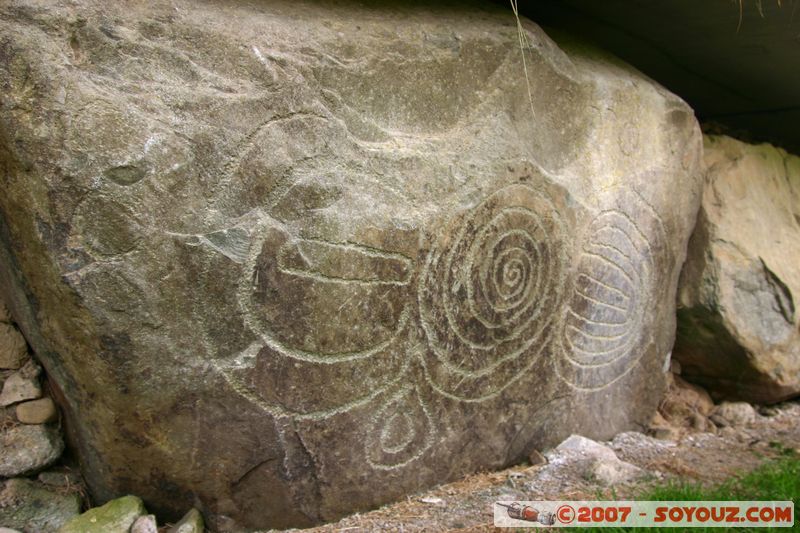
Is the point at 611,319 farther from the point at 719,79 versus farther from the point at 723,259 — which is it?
the point at 719,79

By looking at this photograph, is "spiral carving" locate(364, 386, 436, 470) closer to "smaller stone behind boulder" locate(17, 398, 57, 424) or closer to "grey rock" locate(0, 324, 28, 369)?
"smaller stone behind boulder" locate(17, 398, 57, 424)

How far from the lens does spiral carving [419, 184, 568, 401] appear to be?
7.52 feet

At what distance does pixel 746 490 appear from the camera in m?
2.38

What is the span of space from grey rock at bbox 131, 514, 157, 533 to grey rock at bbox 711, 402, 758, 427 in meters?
2.52

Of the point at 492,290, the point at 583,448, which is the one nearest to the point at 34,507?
the point at 492,290

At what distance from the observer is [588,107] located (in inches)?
108

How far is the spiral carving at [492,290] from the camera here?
2.29 meters

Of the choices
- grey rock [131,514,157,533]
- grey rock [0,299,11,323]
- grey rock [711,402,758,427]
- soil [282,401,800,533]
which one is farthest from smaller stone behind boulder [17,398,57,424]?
grey rock [711,402,758,427]

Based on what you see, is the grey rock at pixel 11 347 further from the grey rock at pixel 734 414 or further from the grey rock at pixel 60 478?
the grey rock at pixel 734 414

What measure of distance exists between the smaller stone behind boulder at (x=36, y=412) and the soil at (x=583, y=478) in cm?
83

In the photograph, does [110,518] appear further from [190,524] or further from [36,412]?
[36,412]

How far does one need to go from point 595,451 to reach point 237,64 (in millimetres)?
1776

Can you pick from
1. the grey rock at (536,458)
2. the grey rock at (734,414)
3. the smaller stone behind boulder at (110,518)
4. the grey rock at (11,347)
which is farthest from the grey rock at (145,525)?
the grey rock at (734,414)

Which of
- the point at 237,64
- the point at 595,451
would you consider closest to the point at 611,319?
the point at 595,451
